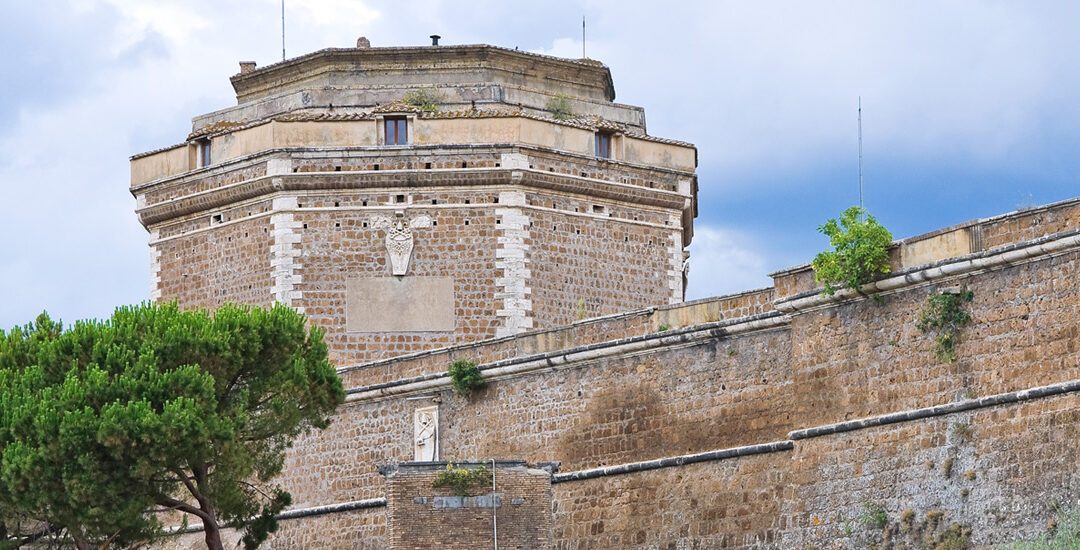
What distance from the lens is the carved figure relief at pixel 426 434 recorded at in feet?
101

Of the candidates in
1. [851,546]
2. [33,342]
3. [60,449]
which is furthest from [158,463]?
[851,546]

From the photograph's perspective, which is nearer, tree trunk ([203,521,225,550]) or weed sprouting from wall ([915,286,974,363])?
weed sprouting from wall ([915,286,974,363])

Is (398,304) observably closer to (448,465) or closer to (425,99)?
(425,99)

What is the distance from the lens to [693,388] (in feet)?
87.8

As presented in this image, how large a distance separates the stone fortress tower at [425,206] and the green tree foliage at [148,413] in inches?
231

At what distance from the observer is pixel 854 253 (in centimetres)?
2359

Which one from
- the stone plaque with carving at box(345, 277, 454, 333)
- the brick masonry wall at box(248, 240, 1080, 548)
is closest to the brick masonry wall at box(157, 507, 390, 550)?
the brick masonry wall at box(248, 240, 1080, 548)

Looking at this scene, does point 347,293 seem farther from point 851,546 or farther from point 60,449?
point 851,546

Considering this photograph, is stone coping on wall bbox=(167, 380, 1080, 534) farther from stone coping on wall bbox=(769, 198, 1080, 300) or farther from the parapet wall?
stone coping on wall bbox=(769, 198, 1080, 300)

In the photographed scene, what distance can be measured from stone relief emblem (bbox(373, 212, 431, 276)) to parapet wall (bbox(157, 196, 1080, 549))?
281cm

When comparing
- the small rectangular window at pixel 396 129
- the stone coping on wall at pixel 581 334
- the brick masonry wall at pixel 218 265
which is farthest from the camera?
the small rectangular window at pixel 396 129

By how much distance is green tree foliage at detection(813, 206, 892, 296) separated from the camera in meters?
23.4

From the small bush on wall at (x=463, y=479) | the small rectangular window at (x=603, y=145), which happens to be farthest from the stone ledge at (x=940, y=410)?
the small rectangular window at (x=603, y=145)

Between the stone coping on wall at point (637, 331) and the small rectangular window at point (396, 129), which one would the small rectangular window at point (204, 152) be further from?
the stone coping on wall at point (637, 331)
